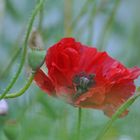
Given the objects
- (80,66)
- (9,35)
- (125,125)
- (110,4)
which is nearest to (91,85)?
(80,66)

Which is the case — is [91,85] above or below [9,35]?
below

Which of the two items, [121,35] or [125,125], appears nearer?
[125,125]

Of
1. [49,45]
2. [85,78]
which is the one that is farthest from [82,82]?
[49,45]

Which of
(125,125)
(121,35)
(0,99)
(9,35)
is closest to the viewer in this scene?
(0,99)

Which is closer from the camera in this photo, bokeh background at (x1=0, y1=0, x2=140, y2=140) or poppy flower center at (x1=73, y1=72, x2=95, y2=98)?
poppy flower center at (x1=73, y1=72, x2=95, y2=98)

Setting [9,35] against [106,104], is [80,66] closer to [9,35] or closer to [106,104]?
[106,104]

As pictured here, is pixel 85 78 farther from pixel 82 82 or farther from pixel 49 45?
pixel 49 45

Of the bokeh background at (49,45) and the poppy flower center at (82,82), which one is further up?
the bokeh background at (49,45)
